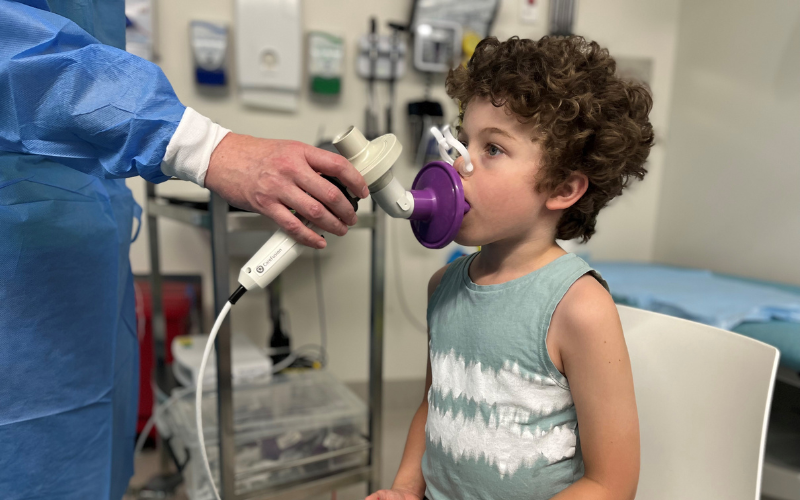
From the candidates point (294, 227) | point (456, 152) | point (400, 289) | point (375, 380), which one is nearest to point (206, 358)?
point (294, 227)

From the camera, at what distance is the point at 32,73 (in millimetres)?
579

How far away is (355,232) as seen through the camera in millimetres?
1896

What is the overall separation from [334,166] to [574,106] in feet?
1.04

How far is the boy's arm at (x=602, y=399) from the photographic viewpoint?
59cm

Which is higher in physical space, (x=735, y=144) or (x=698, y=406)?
(x=735, y=144)

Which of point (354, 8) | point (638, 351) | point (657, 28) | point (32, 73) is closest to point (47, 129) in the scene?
point (32, 73)

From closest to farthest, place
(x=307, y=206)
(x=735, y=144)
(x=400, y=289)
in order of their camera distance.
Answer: (x=307, y=206) → (x=735, y=144) → (x=400, y=289)

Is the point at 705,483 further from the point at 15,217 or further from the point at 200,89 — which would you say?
the point at 200,89

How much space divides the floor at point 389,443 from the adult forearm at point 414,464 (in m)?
0.76

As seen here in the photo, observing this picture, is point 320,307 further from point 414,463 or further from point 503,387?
point 503,387

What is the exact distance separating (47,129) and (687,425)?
91cm

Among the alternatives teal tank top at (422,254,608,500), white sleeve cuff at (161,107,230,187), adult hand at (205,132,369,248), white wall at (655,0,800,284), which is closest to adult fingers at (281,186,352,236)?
adult hand at (205,132,369,248)

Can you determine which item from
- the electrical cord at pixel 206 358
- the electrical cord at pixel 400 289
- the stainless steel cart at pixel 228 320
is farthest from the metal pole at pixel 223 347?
the electrical cord at pixel 400 289

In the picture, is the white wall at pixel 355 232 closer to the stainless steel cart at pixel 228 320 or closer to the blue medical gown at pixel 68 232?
the stainless steel cart at pixel 228 320
